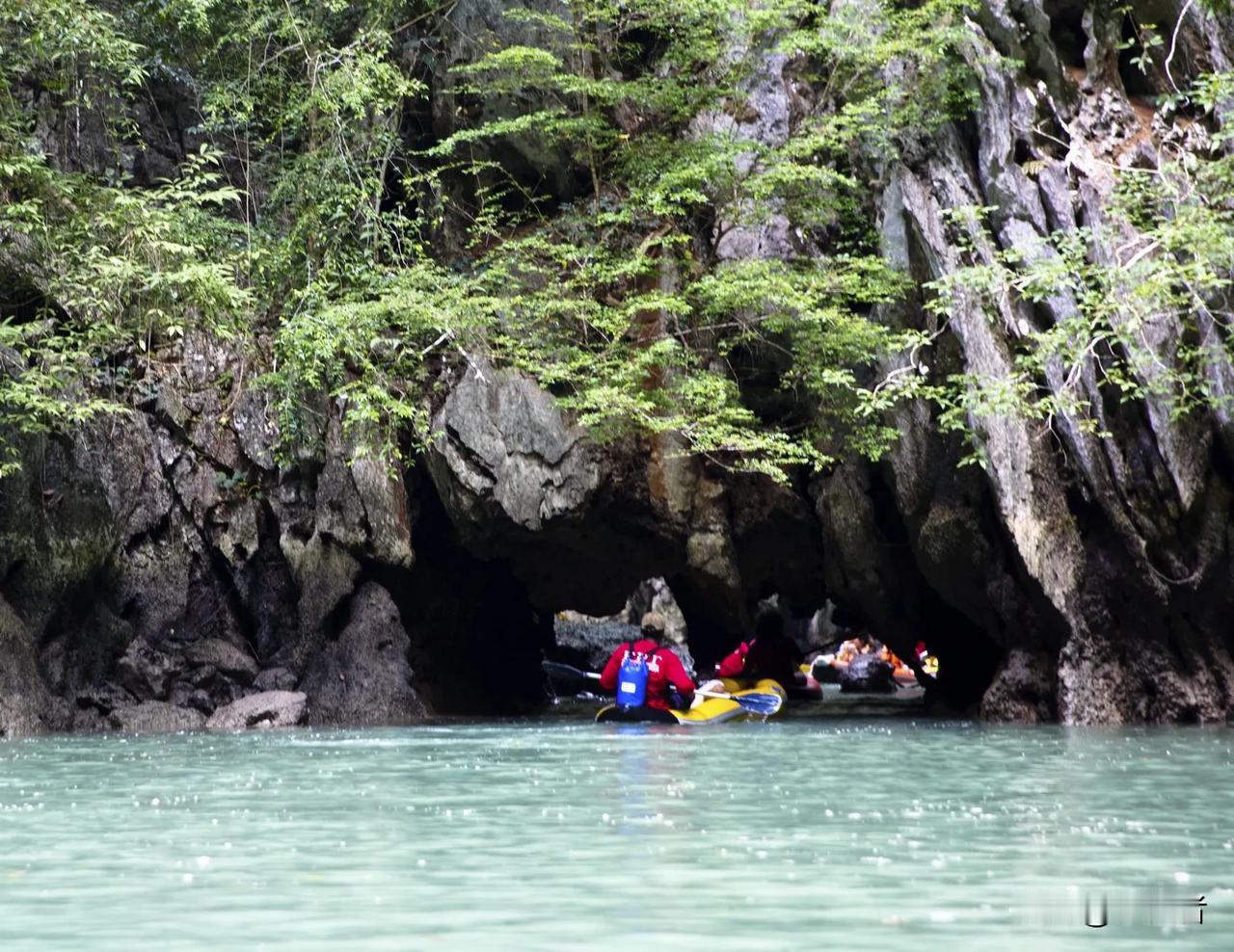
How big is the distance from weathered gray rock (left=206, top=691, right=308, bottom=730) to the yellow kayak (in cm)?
355

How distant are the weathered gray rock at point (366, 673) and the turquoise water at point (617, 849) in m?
5.65

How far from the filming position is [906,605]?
19.0 meters

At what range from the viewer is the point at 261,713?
16.8m

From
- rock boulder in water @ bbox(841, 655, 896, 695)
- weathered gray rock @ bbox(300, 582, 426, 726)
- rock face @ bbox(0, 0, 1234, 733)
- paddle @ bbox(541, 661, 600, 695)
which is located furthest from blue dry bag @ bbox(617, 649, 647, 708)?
rock boulder in water @ bbox(841, 655, 896, 695)

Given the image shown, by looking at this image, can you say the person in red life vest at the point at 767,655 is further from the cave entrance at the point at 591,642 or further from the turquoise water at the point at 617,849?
the turquoise water at the point at 617,849

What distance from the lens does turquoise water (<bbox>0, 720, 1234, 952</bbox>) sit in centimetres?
485

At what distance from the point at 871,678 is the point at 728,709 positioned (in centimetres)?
1345

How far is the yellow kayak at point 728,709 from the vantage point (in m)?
16.6

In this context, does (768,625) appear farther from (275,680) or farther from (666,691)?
(275,680)

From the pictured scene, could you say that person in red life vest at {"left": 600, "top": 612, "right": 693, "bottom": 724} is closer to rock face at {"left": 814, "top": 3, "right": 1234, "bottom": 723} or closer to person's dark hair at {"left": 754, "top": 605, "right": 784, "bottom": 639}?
rock face at {"left": 814, "top": 3, "right": 1234, "bottom": 723}

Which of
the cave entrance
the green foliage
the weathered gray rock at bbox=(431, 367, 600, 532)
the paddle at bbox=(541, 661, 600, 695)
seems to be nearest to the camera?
the green foliage

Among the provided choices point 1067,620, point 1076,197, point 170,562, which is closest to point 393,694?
point 170,562

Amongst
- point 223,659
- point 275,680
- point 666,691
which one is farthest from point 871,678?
point 223,659

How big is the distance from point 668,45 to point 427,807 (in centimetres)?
1363
